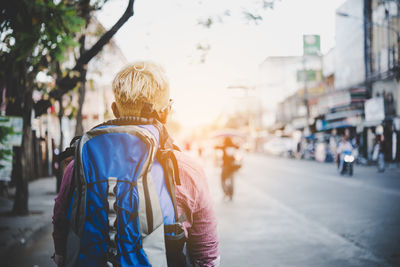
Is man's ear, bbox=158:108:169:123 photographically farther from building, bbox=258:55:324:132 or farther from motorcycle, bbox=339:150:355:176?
building, bbox=258:55:324:132

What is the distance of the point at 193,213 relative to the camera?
192 centimetres

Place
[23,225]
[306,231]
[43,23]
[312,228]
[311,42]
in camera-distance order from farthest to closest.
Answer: [311,42] → [23,225] → [312,228] → [306,231] → [43,23]

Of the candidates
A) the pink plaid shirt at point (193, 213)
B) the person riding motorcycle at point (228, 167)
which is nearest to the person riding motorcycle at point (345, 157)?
the person riding motorcycle at point (228, 167)

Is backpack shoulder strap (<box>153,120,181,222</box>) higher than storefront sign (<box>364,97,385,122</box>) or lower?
lower

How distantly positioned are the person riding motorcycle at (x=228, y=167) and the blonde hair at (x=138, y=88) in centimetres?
925

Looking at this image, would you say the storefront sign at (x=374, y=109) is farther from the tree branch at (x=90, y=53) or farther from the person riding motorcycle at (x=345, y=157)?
the tree branch at (x=90, y=53)

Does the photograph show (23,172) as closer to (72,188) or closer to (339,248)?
(339,248)

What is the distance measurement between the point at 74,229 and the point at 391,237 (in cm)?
593

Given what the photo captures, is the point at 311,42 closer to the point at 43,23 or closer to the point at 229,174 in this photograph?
the point at 229,174

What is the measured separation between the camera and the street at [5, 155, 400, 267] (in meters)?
5.44

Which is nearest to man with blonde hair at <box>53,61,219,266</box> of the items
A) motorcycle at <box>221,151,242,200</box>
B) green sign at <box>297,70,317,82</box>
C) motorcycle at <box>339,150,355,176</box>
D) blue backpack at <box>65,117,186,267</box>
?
blue backpack at <box>65,117,186,267</box>

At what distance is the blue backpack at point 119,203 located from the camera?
1698 millimetres

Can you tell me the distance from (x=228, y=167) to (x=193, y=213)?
30.4 ft

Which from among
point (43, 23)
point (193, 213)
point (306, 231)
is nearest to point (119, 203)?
point (193, 213)
